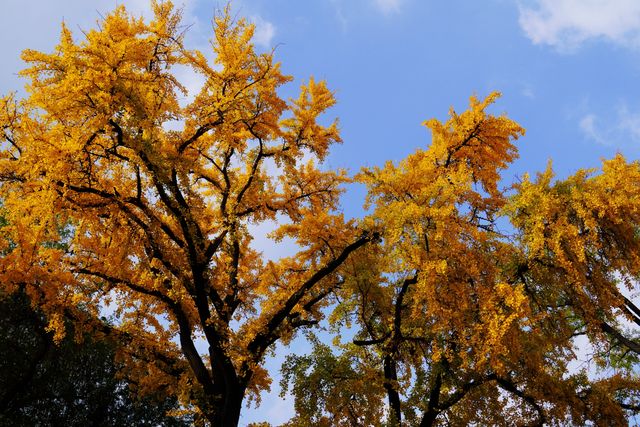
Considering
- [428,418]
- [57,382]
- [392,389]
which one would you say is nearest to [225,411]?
[392,389]

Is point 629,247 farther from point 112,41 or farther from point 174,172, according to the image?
point 112,41

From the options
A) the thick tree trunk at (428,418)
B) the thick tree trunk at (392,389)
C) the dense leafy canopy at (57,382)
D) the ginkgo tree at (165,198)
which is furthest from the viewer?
the dense leafy canopy at (57,382)

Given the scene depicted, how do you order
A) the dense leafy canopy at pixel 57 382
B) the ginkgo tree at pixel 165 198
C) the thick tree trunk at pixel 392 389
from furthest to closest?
the dense leafy canopy at pixel 57 382 → the thick tree trunk at pixel 392 389 → the ginkgo tree at pixel 165 198

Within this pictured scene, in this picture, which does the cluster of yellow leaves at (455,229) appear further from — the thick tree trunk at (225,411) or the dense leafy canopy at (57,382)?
the dense leafy canopy at (57,382)

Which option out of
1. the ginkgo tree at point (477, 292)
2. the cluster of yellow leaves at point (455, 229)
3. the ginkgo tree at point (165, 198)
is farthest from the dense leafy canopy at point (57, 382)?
the cluster of yellow leaves at point (455, 229)

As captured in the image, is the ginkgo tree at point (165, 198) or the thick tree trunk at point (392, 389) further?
the thick tree trunk at point (392, 389)

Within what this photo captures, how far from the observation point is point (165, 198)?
11.3 meters

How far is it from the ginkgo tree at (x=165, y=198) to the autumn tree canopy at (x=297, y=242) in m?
0.05

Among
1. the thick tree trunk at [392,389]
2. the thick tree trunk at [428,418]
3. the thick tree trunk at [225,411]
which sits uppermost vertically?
the thick tree trunk at [392,389]

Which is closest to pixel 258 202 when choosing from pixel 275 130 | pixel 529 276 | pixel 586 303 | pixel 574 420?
pixel 275 130

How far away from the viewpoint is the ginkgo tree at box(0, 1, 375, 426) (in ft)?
33.4

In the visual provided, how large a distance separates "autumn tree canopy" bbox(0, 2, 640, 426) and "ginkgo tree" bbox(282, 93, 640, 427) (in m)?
0.05

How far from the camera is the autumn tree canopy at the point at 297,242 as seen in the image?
10.4 metres

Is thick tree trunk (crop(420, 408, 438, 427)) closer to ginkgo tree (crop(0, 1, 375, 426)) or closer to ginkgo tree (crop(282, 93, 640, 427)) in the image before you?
ginkgo tree (crop(282, 93, 640, 427))
